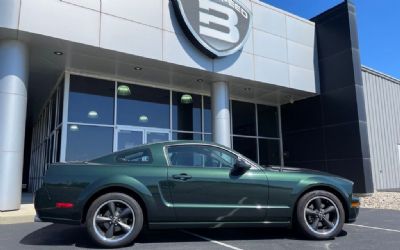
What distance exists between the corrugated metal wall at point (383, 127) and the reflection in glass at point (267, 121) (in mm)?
3988

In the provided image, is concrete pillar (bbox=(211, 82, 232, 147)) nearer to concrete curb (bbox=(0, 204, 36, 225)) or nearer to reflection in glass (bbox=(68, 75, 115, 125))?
reflection in glass (bbox=(68, 75, 115, 125))

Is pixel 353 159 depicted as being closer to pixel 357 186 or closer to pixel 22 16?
pixel 357 186

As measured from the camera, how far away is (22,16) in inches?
319

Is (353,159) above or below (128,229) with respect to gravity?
above

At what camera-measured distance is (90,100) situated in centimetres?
1134

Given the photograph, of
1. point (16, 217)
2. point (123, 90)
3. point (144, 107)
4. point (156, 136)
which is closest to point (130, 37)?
point (123, 90)

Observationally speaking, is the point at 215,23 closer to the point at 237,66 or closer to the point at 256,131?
the point at 237,66

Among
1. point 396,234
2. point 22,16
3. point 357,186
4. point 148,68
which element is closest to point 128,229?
point 396,234

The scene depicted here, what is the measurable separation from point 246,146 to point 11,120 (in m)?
9.77

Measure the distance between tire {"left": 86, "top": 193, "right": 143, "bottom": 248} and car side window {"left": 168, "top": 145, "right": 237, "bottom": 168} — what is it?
837 millimetres

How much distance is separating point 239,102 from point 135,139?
5.61 metres

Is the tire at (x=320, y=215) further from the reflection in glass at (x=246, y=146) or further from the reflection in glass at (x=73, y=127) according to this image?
the reflection in glass at (x=246, y=146)

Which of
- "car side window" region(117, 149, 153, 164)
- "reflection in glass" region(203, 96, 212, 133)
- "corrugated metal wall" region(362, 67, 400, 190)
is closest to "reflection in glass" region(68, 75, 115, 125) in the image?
"reflection in glass" region(203, 96, 212, 133)

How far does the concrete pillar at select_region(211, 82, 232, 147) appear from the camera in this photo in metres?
Result: 11.7
